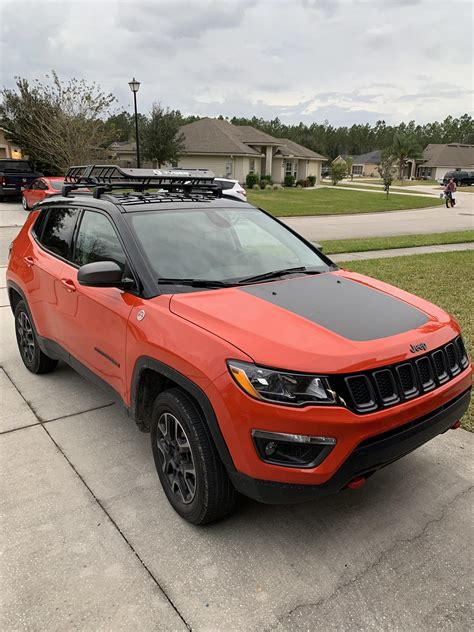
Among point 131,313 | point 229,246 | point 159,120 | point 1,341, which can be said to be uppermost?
point 159,120

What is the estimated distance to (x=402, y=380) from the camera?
8.14ft

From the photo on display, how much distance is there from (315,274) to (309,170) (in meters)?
59.8

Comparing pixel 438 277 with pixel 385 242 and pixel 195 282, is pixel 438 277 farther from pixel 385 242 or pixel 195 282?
pixel 195 282

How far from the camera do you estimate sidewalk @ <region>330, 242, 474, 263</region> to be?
1097 centimetres

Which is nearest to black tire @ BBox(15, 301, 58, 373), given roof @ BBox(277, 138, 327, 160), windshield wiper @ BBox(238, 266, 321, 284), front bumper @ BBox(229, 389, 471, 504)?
windshield wiper @ BBox(238, 266, 321, 284)

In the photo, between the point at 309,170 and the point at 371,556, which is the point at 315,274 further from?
the point at 309,170

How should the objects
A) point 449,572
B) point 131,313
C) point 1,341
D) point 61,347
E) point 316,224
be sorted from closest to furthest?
point 449,572 → point 131,313 → point 61,347 → point 1,341 → point 316,224

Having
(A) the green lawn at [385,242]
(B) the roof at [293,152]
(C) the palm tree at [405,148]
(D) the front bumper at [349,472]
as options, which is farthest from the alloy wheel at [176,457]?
(C) the palm tree at [405,148]

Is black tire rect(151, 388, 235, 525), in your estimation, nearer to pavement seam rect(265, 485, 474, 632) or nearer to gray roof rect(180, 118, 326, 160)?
pavement seam rect(265, 485, 474, 632)

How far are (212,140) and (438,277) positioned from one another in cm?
3936

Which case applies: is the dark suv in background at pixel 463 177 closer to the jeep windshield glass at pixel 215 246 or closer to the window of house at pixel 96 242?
the jeep windshield glass at pixel 215 246

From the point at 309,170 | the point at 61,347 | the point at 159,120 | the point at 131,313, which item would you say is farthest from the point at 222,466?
the point at 309,170

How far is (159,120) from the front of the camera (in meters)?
35.1

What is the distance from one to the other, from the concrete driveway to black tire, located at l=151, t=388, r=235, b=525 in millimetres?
145
